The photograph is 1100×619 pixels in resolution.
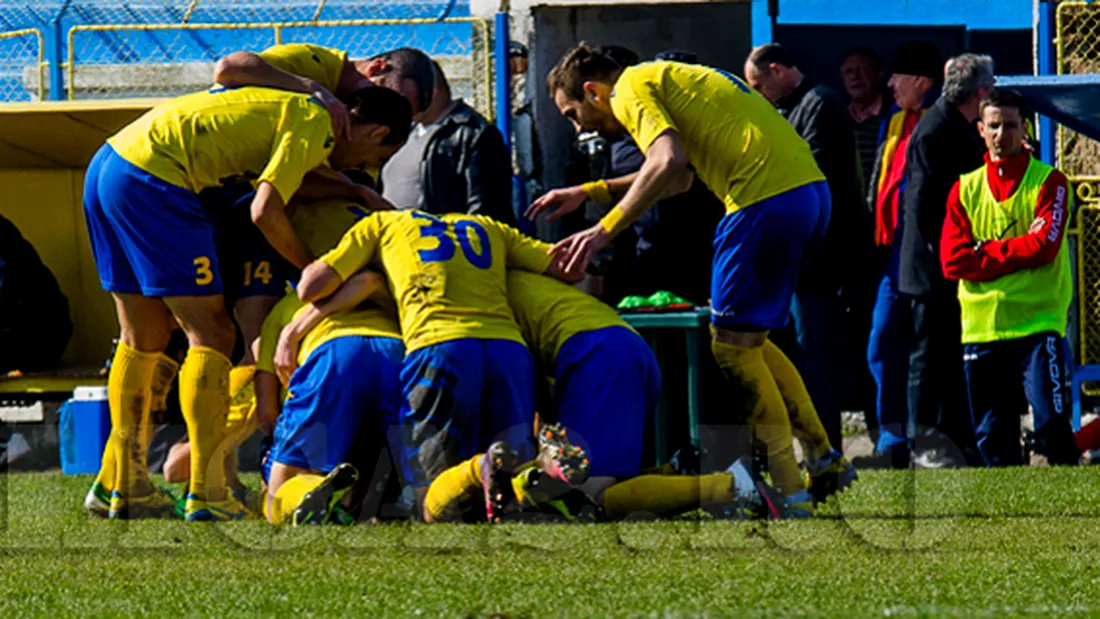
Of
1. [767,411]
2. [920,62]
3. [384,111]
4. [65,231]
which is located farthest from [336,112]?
[65,231]

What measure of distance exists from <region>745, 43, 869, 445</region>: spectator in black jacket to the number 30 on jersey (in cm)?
309

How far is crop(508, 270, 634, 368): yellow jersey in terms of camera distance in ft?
21.9

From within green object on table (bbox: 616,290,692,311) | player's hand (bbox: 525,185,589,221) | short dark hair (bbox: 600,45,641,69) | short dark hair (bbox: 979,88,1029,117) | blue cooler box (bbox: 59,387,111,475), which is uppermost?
short dark hair (bbox: 600,45,641,69)

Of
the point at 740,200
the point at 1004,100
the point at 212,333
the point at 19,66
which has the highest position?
the point at 19,66

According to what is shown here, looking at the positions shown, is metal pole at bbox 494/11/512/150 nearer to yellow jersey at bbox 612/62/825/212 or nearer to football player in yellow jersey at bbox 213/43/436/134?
football player in yellow jersey at bbox 213/43/436/134

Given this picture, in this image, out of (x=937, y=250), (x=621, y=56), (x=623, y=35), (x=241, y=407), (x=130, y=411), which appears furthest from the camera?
(x=623, y=35)

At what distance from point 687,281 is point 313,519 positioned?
408 cm

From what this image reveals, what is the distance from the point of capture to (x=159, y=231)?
268 inches

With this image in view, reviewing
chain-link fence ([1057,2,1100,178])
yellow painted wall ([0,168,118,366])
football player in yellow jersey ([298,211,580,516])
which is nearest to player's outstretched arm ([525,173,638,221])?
football player in yellow jersey ([298,211,580,516])

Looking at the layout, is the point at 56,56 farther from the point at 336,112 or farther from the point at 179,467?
the point at 336,112

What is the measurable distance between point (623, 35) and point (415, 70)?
376 cm

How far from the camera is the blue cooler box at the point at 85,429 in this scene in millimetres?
9781

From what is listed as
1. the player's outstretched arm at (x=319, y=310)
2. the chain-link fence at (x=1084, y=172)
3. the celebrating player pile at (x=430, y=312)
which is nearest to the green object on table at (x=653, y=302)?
the celebrating player pile at (x=430, y=312)

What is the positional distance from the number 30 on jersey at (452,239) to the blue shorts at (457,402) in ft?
1.30
